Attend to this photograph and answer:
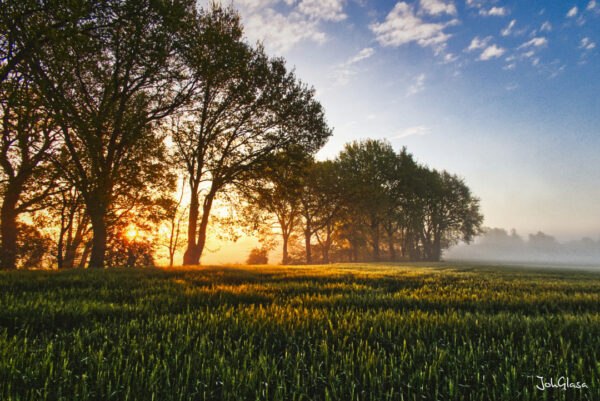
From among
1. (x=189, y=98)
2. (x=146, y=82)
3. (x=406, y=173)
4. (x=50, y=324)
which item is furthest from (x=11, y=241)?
(x=406, y=173)

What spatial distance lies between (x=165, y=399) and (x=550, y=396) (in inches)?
76.8

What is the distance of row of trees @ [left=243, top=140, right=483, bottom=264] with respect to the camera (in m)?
37.3

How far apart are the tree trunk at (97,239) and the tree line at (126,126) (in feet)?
0.23

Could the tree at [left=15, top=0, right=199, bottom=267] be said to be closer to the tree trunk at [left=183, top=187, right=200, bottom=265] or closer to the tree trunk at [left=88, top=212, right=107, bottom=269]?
the tree trunk at [left=88, top=212, right=107, bottom=269]

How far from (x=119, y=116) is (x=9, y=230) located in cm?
1091

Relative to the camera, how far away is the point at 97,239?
13.8 metres

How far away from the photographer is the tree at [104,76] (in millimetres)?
10562

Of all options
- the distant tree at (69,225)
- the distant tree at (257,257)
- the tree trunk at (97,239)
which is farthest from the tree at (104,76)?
the distant tree at (257,257)

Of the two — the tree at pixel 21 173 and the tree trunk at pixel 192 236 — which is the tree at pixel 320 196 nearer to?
the tree trunk at pixel 192 236

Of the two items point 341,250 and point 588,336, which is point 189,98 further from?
point 341,250

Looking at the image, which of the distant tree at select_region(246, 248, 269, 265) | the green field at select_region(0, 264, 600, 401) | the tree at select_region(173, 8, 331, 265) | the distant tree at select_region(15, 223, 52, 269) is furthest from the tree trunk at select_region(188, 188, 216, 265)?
the distant tree at select_region(246, 248, 269, 265)

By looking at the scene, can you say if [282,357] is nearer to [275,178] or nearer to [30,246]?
[275,178]

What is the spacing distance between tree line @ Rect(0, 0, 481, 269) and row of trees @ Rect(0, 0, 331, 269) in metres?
0.08

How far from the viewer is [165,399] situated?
1241 mm
